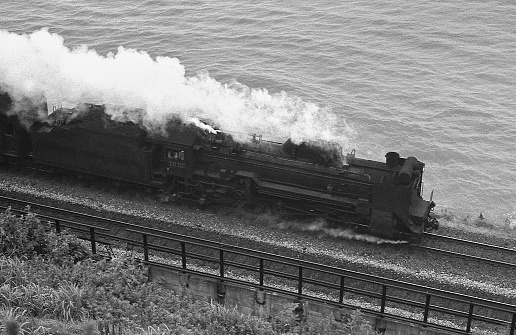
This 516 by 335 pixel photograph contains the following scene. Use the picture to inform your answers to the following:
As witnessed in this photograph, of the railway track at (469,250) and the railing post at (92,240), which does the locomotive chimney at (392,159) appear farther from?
the railing post at (92,240)

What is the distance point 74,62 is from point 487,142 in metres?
23.1

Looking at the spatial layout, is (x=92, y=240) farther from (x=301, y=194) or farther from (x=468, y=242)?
(x=468, y=242)

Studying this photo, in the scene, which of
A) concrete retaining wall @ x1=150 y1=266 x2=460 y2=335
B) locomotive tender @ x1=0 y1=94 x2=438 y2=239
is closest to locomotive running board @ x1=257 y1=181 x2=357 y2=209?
locomotive tender @ x1=0 y1=94 x2=438 y2=239

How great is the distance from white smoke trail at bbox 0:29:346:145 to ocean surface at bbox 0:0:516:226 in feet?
0.17

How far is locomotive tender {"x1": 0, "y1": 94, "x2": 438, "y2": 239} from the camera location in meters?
18.7

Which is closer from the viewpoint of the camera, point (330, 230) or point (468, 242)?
point (468, 242)

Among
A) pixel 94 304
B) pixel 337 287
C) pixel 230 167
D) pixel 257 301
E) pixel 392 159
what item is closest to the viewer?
pixel 94 304

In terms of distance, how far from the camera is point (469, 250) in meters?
18.4

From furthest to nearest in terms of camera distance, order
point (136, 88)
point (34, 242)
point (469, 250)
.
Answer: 1. point (136, 88)
2. point (469, 250)
3. point (34, 242)

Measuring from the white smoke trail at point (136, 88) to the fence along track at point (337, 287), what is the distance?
16.4ft

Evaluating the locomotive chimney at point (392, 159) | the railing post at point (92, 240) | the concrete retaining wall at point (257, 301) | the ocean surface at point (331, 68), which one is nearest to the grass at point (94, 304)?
the concrete retaining wall at point (257, 301)

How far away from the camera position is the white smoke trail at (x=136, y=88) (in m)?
21.2

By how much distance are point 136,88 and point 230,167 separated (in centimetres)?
468

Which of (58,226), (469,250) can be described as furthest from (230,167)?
(469,250)
